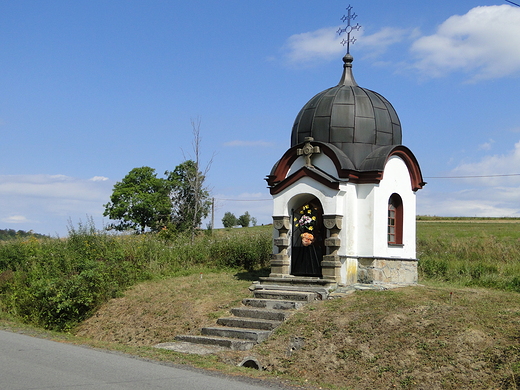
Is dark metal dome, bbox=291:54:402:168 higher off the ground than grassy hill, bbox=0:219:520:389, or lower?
higher

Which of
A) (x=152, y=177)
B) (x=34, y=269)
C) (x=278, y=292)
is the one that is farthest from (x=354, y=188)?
(x=152, y=177)

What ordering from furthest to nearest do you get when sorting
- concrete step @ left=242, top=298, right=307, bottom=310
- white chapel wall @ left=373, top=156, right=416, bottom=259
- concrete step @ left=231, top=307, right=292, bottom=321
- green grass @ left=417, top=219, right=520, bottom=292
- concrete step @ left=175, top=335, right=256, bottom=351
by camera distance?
green grass @ left=417, top=219, right=520, bottom=292 < white chapel wall @ left=373, top=156, right=416, bottom=259 < concrete step @ left=242, top=298, right=307, bottom=310 < concrete step @ left=231, top=307, right=292, bottom=321 < concrete step @ left=175, top=335, right=256, bottom=351

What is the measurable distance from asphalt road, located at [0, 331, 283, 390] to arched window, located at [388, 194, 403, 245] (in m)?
9.56

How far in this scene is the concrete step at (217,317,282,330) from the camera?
12.7 meters

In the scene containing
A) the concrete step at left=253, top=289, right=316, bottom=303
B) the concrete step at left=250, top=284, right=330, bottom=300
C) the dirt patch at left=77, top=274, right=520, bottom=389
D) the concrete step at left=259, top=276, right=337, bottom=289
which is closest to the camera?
the dirt patch at left=77, top=274, right=520, bottom=389

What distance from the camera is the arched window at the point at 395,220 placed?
55.9ft

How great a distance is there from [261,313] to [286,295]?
1290mm

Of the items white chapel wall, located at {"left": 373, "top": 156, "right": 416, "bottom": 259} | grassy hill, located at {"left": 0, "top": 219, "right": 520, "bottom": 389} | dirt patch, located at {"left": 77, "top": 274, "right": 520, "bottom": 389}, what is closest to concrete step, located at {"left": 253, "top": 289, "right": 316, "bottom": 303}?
dirt patch, located at {"left": 77, "top": 274, "right": 520, "bottom": 389}

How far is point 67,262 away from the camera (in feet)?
61.7

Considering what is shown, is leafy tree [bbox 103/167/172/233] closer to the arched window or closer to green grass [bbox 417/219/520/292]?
green grass [bbox 417/219/520/292]

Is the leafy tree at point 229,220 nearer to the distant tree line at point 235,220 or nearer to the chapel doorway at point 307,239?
the distant tree line at point 235,220

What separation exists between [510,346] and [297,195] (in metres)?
8.13

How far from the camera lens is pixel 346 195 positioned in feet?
52.5

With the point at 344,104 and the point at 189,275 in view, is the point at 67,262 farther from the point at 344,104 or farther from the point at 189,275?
the point at 344,104
